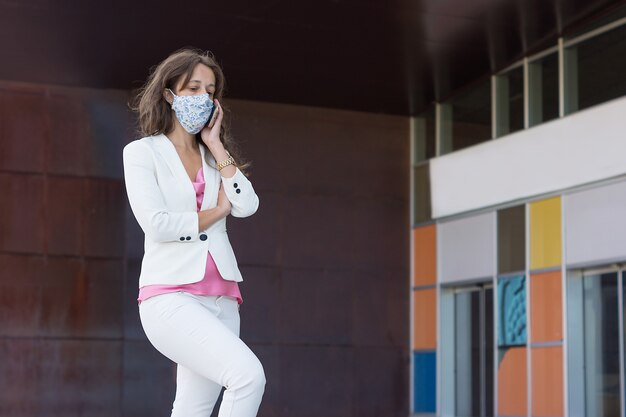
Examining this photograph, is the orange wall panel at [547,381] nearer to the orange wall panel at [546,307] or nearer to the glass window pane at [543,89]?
the orange wall panel at [546,307]

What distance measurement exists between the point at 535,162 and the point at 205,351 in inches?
473

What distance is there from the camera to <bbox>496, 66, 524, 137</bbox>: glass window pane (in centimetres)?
1509

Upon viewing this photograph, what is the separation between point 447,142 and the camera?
55.7ft

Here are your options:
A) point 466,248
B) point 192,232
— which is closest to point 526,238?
point 466,248

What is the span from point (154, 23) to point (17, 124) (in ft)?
11.2

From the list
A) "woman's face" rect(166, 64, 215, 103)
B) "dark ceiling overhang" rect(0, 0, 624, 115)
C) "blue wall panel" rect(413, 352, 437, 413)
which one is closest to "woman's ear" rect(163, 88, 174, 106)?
"woman's face" rect(166, 64, 215, 103)

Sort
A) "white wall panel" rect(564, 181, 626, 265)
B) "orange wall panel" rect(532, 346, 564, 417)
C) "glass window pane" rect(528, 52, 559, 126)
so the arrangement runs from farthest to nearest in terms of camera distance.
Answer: "glass window pane" rect(528, 52, 559, 126), "orange wall panel" rect(532, 346, 564, 417), "white wall panel" rect(564, 181, 626, 265)

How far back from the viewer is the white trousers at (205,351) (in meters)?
2.78

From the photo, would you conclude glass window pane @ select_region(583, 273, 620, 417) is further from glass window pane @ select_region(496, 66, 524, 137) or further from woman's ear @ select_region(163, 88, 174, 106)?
woman's ear @ select_region(163, 88, 174, 106)

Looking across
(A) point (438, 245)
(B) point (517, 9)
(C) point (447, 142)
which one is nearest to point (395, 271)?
(A) point (438, 245)

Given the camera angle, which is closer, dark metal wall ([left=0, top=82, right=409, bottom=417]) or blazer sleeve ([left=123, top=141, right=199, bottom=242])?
blazer sleeve ([left=123, top=141, right=199, bottom=242])

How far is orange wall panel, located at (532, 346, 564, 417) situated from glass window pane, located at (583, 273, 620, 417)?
0.41 metres

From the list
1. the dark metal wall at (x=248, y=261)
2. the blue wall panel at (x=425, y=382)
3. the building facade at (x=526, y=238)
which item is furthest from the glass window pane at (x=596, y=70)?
the blue wall panel at (x=425, y=382)

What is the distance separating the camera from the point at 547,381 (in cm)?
1401
